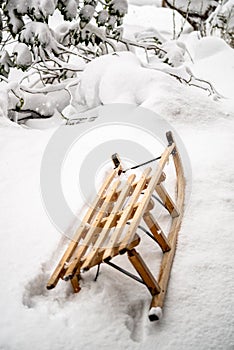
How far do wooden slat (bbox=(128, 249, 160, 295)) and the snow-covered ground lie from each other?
15cm

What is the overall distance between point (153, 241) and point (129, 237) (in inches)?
29.0

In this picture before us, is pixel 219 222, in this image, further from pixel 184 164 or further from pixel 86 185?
pixel 86 185

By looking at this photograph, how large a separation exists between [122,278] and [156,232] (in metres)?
0.41

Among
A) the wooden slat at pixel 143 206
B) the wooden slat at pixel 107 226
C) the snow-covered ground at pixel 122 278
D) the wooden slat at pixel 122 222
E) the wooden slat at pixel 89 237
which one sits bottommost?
the snow-covered ground at pixel 122 278

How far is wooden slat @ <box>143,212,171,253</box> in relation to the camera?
253 cm

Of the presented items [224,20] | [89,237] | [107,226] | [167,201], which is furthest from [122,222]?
[224,20]

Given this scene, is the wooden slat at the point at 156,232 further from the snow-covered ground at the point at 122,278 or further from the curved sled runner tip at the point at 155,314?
the curved sled runner tip at the point at 155,314

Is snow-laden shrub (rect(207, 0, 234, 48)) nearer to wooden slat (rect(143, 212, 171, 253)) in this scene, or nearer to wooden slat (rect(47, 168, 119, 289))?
wooden slat (rect(47, 168, 119, 289))

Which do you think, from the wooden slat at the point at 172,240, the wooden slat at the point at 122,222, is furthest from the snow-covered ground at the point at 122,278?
the wooden slat at the point at 122,222

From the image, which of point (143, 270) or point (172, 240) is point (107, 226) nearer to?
point (143, 270)

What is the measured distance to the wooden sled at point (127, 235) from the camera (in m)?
2.14

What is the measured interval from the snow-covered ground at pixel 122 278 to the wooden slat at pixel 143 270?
0.15 m

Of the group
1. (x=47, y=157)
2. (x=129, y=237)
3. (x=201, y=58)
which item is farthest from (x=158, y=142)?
(x=201, y=58)

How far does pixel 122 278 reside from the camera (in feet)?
8.07
